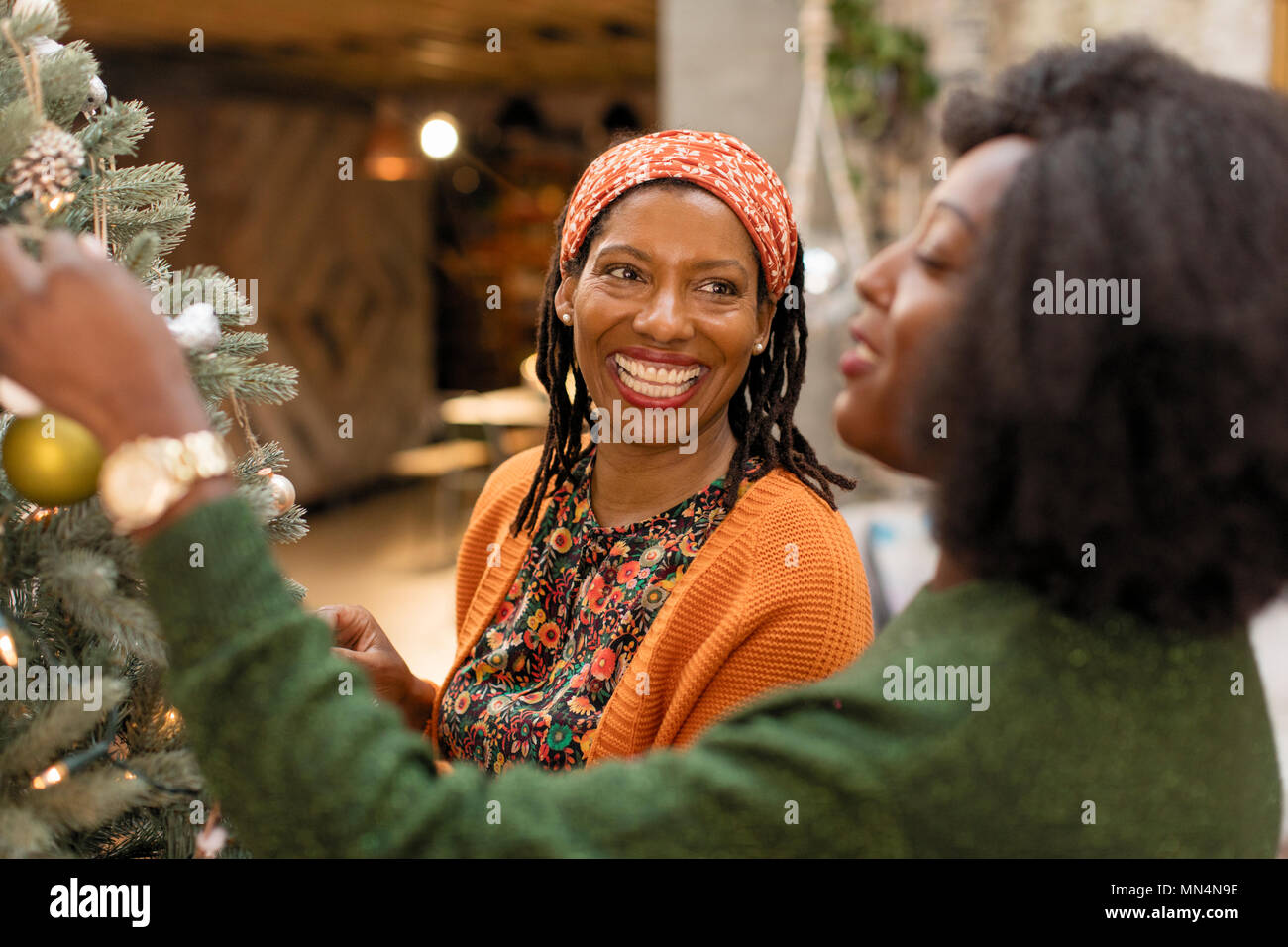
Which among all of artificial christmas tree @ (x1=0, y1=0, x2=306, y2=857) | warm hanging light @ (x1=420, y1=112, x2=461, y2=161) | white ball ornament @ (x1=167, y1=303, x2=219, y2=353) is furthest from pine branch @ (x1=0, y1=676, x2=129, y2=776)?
warm hanging light @ (x1=420, y1=112, x2=461, y2=161)

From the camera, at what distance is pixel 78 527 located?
896 millimetres

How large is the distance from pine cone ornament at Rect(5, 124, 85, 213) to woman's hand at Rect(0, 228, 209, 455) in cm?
16

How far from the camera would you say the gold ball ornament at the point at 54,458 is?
0.77 m

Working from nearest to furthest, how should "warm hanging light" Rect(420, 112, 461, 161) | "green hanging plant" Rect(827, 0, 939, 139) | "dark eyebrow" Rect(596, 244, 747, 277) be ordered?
"dark eyebrow" Rect(596, 244, 747, 277), "warm hanging light" Rect(420, 112, 461, 161), "green hanging plant" Rect(827, 0, 939, 139)

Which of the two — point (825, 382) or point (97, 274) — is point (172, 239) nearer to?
point (97, 274)

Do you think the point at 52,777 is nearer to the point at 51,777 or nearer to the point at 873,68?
the point at 51,777

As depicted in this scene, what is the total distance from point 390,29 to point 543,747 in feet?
19.7

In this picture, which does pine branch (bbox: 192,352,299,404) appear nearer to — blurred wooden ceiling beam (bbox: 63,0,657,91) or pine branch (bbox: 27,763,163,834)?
pine branch (bbox: 27,763,163,834)

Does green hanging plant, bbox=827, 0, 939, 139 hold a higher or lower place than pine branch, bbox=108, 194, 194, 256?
higher

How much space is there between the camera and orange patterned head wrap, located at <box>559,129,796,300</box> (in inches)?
53.6

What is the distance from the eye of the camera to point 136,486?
695 millimetres

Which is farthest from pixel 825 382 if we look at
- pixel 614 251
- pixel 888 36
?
pixel 614 251

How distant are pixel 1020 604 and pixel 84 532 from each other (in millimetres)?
739

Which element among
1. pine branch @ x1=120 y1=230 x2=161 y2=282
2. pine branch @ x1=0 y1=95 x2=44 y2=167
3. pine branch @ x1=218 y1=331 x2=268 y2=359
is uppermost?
pine branch @ x1=0 y1=95 x2=44 y2=167
